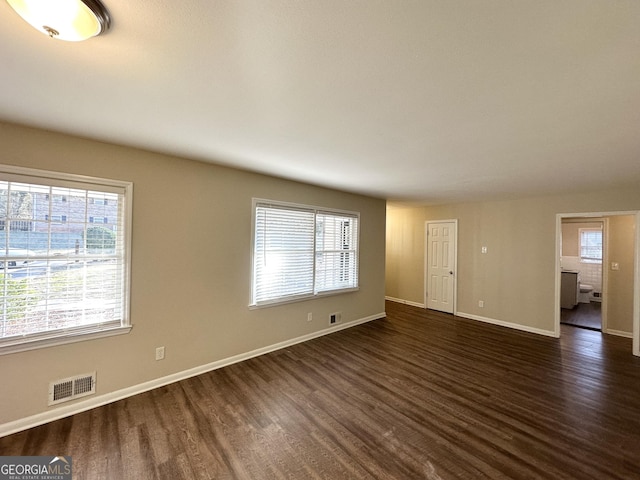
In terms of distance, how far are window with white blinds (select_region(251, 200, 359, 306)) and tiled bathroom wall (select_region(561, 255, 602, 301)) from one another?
261 inches

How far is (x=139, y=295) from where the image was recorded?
103 inches

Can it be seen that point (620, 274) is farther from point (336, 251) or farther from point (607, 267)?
point (336, 251)

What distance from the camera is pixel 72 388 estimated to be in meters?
2.30

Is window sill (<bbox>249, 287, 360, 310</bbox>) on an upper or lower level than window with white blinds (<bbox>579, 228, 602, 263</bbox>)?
lower

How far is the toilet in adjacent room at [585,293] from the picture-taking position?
6.64 metres

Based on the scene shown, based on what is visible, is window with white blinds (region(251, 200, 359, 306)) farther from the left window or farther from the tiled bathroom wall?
the tiled bathroom wall

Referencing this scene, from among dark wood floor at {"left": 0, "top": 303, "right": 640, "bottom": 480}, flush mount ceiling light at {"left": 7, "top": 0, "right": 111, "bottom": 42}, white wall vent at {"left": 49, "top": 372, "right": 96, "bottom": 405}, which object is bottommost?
dark wood floor at {"left": 0, "top": 303, "right": 640, "bottom": 480}

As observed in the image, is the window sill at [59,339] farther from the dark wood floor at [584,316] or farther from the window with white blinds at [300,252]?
the dark wood floor at [584,316]

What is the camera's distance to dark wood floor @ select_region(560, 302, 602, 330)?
5.11 meters

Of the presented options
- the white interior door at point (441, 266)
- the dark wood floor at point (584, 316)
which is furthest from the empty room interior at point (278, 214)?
the white interior door at point (441, 266)

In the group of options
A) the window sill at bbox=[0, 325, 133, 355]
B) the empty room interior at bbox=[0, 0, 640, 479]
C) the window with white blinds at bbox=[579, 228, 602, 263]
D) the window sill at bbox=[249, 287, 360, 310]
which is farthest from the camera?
the window with white blinds at bbox=[579, 228, 602, 263]

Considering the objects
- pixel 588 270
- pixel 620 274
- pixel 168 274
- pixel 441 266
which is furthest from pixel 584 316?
pixel 168 274

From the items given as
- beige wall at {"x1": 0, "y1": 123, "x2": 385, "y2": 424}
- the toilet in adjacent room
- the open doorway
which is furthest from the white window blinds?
the toilet in adjacent room

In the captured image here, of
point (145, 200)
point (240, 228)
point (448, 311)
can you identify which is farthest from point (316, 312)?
point (448, 311)
